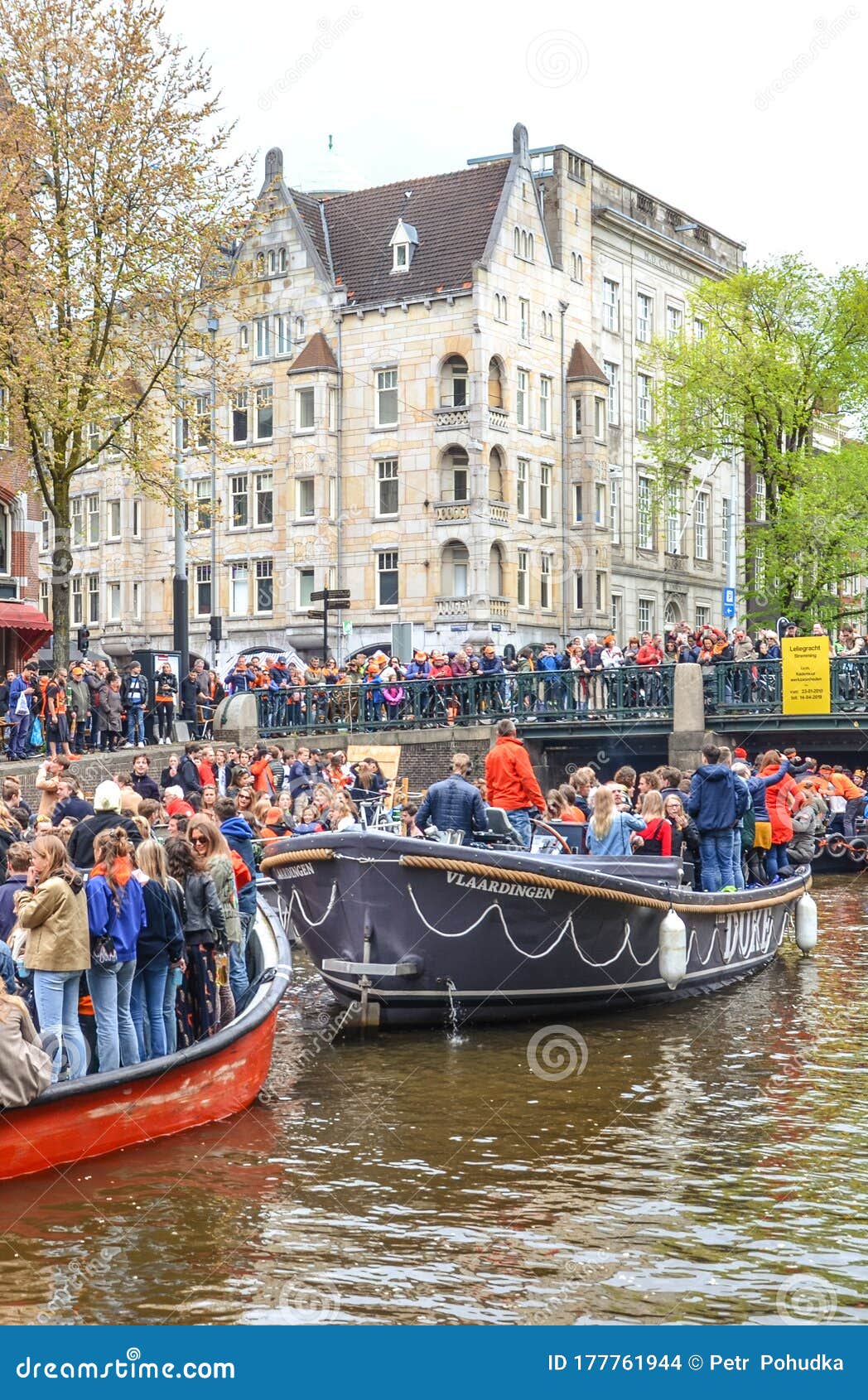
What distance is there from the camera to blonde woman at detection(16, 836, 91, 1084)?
33.3 ft

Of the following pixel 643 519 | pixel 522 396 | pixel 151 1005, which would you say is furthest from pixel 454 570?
pixel 151 1005

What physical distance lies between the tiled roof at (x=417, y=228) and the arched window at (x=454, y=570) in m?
7.57

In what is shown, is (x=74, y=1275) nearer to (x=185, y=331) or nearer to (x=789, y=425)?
(x=185, y=331)

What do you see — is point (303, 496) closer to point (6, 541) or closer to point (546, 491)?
point (546, 491)

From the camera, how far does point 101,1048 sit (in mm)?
10875

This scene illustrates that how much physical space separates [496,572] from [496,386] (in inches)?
219

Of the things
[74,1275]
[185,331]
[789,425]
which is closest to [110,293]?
[185,331]

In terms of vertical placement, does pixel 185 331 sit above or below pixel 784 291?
below

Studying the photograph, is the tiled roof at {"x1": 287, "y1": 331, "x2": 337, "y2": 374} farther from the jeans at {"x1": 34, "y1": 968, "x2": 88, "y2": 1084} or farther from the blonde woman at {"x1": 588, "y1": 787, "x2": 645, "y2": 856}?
the jeans at {"x1": 34, "y1": 968, "x2": 88, "y2": 1084}

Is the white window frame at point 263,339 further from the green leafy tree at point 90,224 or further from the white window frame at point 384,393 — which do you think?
the green leafy tree at point 90,224

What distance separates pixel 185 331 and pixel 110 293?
148 centimetres

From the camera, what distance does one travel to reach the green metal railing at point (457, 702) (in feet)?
118

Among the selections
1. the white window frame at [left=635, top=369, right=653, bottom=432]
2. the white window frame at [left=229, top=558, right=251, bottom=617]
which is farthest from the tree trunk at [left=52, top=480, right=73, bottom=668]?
the white window frame at [left=635, top=369, right=653, bottom=432]
